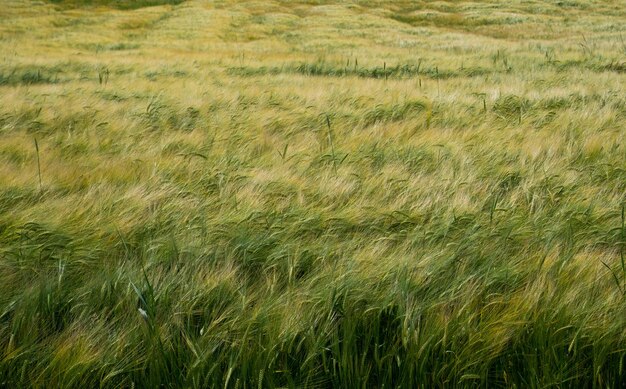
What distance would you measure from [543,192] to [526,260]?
3.26ft

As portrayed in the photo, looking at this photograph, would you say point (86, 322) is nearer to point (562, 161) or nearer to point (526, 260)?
point (526, 260)

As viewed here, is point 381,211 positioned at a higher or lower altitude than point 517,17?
lower

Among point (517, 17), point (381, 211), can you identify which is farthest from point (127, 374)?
point (517, 17)

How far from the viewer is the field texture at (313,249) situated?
53.6 inches

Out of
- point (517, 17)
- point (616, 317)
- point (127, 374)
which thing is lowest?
point (127, 374)

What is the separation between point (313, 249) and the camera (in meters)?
1.94

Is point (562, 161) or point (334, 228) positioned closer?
point (334, 228)

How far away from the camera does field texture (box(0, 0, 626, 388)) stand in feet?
4.47

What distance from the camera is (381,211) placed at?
2350 millimetres

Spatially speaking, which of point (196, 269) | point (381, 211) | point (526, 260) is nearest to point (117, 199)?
point (196, 269)

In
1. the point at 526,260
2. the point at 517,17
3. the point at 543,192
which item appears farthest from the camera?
the point at 517,17

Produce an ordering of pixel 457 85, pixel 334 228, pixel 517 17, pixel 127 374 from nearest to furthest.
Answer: pixel 127 374
pixel 334 228
pixel 457 85
pixel 517 17

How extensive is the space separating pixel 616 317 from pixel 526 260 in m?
0.41

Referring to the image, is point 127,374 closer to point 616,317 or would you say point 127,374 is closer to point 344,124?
point 616,317
